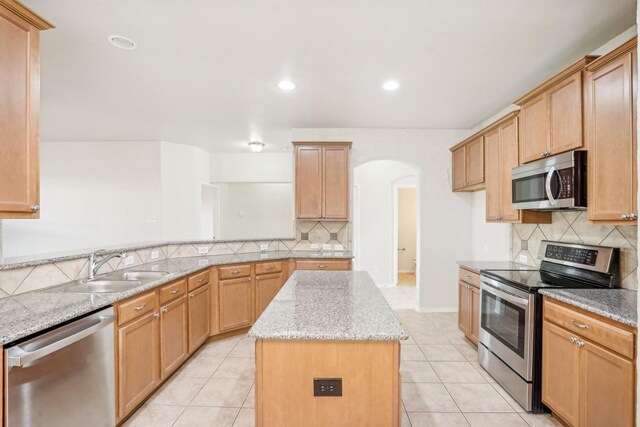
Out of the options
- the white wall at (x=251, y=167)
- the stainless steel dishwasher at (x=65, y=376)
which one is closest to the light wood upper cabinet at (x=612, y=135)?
the stainless steel dishwasher at (x=65, y=376)

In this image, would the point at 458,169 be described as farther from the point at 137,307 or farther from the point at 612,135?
the point at 137,307

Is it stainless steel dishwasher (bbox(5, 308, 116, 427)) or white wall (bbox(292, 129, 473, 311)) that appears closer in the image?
stainless steel dishwasher (bbox(5, 308, 116, 427))

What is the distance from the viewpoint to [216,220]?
20.7 ft

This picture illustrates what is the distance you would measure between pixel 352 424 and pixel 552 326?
5.07 ft

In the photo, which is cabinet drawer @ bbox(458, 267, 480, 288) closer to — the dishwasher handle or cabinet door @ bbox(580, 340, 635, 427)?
cabinet door @ bbox(580, 340, 635, 427)

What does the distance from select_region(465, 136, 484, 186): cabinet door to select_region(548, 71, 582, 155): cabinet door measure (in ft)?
3.61

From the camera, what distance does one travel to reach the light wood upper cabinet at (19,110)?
1499 millimetres

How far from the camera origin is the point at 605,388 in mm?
1582

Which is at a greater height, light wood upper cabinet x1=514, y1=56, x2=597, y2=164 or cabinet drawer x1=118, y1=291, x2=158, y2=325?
light wood upper cabinet x1=514, y1=56, x2=597, y2=164

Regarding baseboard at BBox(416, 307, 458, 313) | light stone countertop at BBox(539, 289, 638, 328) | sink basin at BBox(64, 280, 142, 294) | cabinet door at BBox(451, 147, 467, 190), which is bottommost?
baseboard at BBox(416, 307, 458, 313)

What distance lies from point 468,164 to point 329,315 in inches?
121

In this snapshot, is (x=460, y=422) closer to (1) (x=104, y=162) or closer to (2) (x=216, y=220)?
(2) (x=216, y=220)

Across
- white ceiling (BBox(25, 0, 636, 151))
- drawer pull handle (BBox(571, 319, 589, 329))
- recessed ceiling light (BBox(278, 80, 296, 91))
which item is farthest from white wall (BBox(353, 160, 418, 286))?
drawer pull handle (BBox(571, 319, 589, 329))

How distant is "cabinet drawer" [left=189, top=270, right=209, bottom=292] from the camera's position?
2.82 m
